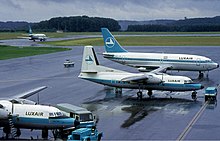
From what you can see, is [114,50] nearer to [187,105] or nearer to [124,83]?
[124,83]

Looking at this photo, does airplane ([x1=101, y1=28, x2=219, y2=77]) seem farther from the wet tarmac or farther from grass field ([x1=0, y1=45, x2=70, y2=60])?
grass field ([x1=0, y1=45, x2=70, y2=60])

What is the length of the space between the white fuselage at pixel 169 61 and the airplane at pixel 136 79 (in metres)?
20.1

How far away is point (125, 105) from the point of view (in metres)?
Result: 47.8

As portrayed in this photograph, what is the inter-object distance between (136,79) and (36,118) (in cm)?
1975

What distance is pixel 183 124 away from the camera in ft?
126

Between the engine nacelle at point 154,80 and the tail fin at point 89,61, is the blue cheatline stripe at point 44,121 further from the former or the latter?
the tail fin at point 89,61

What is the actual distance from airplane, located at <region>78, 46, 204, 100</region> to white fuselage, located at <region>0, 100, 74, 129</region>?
19.0 meters

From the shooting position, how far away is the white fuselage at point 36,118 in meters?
33.6

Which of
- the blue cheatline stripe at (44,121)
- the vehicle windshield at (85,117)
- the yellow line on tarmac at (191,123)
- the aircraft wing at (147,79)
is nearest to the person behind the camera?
the blue cheatline stripe at (44,121)

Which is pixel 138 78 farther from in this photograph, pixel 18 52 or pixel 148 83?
pixel 18 52

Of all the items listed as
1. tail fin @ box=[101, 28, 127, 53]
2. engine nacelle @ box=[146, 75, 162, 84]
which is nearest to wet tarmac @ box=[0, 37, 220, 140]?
engine nacelle @ box=[146, 75, 162, 84]

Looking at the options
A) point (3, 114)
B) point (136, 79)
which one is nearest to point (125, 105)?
point (136, 79)

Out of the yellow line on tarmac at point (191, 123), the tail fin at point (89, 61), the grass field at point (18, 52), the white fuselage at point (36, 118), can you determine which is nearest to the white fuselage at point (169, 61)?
the tail fin at point (89, 61)

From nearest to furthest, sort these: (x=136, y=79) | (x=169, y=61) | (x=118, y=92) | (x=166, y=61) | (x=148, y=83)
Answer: (x=136, y=79)
(x=148, y=83)
(x=118, y=92)
(x=169, y=61)
(x=166, y=61)
